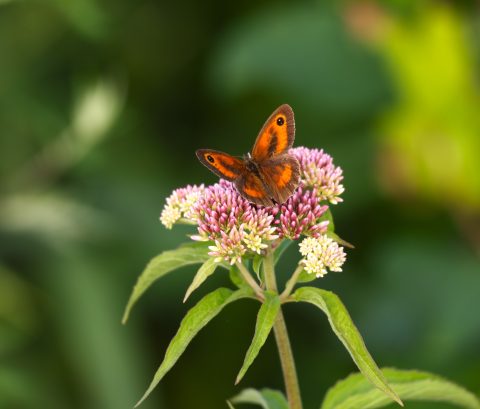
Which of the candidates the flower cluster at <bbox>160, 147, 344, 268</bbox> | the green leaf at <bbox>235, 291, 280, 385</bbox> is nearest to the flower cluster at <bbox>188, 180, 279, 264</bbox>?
the flower cluster at <bbox>160, 147, 344, 268</bbox>

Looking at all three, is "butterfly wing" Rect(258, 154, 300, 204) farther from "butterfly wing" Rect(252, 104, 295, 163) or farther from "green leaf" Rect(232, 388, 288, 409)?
"green leaf" Rect(232, 388, 288, 409)

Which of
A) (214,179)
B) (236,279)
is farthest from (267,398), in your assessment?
(214,179)

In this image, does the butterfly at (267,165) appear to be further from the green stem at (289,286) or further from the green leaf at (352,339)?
the green leaf at (352,339)

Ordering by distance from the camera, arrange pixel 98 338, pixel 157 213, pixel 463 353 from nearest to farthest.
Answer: pixel 463 353
pixel 98 338
pixel 157 213

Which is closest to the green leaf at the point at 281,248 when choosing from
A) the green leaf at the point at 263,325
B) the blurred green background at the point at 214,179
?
the green leaf at the point at 263,325

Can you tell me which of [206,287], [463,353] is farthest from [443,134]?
[206,287]

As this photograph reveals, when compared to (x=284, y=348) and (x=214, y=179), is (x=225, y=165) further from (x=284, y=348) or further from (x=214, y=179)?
(x=214, y=179)

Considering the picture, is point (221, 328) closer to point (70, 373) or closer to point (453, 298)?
point (70, 373)
